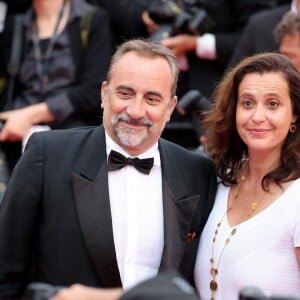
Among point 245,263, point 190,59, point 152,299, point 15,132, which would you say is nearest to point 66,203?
point 245,263

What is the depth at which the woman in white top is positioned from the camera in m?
3.74

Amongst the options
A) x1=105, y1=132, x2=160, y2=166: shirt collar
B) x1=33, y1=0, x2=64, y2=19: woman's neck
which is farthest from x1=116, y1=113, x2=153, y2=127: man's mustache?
x1=33, y1=0, x2=64, y2=19: woman's neck

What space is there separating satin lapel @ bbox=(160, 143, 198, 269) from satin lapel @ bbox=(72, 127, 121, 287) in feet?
0.75

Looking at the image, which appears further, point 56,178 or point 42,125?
point 42,125

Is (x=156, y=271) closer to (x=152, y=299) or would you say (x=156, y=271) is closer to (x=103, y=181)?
(x=103, y=181)

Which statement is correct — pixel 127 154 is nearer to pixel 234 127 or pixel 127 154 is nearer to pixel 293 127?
pixel 234 127

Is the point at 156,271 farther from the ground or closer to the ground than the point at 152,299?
closer to the ground

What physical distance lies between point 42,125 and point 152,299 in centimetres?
352

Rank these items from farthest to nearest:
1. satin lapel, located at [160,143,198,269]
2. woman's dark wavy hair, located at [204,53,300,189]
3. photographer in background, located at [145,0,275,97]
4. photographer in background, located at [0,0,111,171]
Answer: photographer in background, located at [145,0,275,97]
photographer in background, located at [0,0,111,171]
woman's dark wavy hair, located at [204,53,300,189]
satin lapel, located at [160,143,198,269]

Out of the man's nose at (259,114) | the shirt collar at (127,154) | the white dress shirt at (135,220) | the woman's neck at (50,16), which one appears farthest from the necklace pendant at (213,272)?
the woman's neck at (50,16)

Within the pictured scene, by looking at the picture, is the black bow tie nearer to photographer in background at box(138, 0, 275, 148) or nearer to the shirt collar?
the shirt collar

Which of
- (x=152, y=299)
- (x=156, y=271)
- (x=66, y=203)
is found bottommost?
(x=156, y=271)

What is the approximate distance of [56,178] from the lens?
3.89 meters

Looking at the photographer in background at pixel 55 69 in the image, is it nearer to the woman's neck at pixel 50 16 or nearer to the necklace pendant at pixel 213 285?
the woman's neck at pixel 50 16
